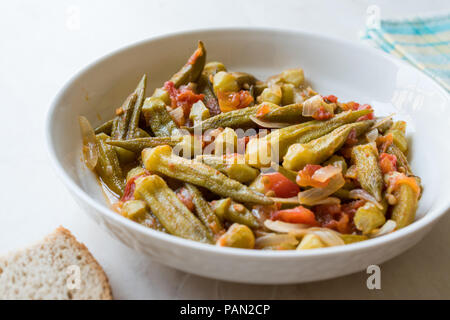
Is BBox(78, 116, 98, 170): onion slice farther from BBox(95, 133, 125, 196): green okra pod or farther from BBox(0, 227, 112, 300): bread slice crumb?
BBox(0, 227, 112, 300): bread slice crumb

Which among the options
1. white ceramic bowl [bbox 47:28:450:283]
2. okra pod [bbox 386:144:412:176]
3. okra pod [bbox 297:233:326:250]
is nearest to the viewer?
white ceramic bowl [bbox 47:28:450:283]

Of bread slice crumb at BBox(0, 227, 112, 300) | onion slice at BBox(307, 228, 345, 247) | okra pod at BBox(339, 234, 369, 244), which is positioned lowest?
bread slice crumb at BBox(0, 227, 112, 300)

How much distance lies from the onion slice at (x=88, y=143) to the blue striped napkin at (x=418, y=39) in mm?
2716

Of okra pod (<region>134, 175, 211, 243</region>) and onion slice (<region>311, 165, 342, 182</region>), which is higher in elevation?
onion slice (<region>311, 165, 342, 182</region>)

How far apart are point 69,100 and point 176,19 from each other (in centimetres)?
243

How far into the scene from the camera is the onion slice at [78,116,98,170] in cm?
311

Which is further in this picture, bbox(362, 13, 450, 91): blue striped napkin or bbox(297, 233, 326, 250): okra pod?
bbox(362, 13, 450, 91): blue striped napkin

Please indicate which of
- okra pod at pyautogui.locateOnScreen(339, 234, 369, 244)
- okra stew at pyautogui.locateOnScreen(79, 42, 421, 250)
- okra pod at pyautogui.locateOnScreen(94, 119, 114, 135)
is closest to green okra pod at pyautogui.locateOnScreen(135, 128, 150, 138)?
okra stew at pyautogui.locateOnScreen(79, 42, 421, 250)

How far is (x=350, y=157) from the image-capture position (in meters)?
3.03

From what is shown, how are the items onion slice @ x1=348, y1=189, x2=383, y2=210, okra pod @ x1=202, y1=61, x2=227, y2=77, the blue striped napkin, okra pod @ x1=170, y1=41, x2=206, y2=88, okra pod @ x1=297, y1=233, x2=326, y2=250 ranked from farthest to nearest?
the blue striped napkin, okra pod @ x1=202, y1=61, x2=227, y2=77, okra pod @ x1=170, y1=41, x2=206, y2=88, onion slice @ x1=348, y1=189, x2=383, y2=210, okra pod @ x1=297, y1=233, x2=326, y2=250

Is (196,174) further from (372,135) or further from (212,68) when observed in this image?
(212,68)

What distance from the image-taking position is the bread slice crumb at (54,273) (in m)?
2.46

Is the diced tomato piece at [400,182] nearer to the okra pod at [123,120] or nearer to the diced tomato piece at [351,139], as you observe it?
the diced tomato piece at [351,139]

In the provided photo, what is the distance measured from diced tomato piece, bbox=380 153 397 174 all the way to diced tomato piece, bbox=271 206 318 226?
608 mm
